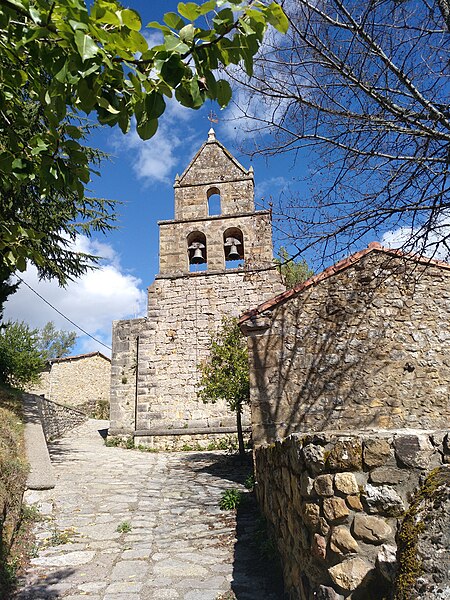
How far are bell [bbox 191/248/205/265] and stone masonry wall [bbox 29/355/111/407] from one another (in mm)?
17336

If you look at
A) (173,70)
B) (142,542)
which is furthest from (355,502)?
(142,542)

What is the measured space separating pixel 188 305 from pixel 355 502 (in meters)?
12.3

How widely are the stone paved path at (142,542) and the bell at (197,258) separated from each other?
7.58 metres

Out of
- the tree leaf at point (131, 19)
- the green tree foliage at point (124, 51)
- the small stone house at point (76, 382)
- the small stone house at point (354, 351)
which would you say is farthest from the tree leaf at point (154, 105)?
the small stone house at point (76, 382)

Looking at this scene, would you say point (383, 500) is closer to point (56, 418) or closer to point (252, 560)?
point (252, 560)

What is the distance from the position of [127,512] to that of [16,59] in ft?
19.9

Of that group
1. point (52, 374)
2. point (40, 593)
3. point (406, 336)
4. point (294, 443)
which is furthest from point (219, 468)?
point (52, 374)

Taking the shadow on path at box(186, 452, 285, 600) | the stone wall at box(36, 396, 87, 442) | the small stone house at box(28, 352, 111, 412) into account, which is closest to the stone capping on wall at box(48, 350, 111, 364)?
the small stone house at box(28, 352, 111, 412)

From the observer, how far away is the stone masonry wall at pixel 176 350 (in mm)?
13695

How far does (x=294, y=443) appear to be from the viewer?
3217 mm

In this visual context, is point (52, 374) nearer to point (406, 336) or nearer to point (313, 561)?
point (406, 336)

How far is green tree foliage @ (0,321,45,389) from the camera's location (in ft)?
49.1

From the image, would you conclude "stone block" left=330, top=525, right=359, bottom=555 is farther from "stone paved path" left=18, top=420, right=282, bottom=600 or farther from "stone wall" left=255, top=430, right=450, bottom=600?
"stone paved path" left=18, top=420, right=282, bottom=600

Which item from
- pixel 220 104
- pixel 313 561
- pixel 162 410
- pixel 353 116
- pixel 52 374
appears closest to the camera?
pixel 220 104
